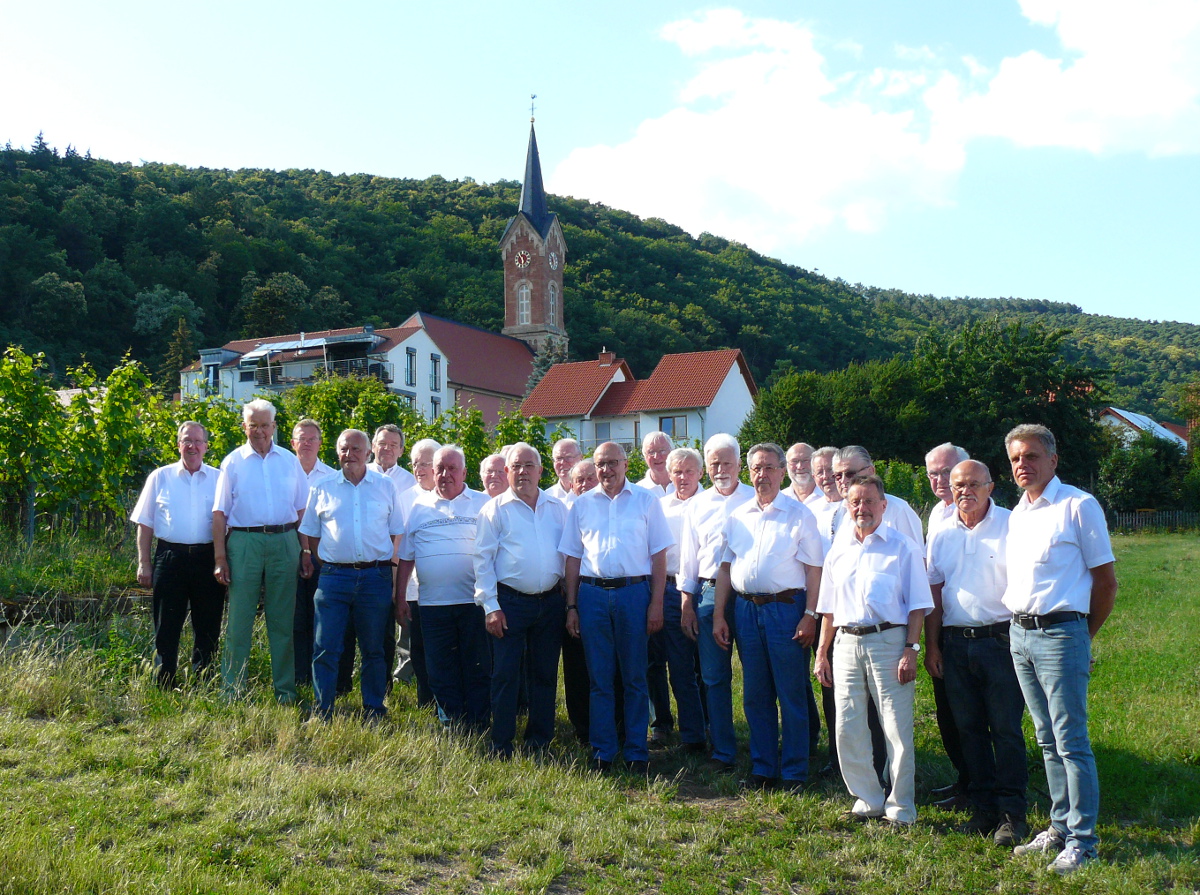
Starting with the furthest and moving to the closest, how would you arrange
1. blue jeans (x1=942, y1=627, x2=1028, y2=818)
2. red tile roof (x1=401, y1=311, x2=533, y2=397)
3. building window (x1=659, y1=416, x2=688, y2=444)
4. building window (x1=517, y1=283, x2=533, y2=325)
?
1. building window (x1=517, y1=283, x2=533, y2=325)
2. red tile roof (x1=401, y1=311, x2=533, y2=397)
3. building window (x1=659, y1=416, x2=688, y2=444)
4. blue jeans (x1=942, y1=627, x2=1028, y2=818)

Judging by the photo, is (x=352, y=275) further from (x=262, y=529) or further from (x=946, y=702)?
(x=946, y=702)

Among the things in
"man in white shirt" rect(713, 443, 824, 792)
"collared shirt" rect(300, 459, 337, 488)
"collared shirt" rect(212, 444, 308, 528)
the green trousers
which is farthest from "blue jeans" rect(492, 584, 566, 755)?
"collared shirt" rect(300, 459, 337, 488)

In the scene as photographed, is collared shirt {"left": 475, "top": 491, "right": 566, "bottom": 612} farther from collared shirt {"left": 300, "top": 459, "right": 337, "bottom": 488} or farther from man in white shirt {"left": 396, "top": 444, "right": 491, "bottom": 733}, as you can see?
collared shirt {"left": 300, "top": 459, "right": 337, "bottom": 488}

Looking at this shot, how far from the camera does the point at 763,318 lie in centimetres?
6931

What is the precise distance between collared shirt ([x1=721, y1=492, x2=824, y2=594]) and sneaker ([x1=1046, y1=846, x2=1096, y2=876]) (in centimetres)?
191

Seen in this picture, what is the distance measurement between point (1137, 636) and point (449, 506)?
869 centimetres

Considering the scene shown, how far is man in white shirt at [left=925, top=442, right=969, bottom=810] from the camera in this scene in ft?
18.7

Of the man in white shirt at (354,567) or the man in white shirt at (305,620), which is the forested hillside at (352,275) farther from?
the man in white shirt at (354,567)

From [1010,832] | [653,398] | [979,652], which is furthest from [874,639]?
[653,398]

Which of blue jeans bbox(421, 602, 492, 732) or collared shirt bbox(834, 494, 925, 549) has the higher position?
collared shirt bbox(834, 494, 925, 549)

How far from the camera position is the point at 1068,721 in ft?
15.8

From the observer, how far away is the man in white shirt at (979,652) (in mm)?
5277

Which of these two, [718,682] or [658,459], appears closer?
[718,682]

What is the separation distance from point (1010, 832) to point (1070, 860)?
402 millimetres
